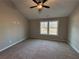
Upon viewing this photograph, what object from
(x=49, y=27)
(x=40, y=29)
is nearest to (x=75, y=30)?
(x=49, y=27)

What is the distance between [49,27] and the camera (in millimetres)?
6207

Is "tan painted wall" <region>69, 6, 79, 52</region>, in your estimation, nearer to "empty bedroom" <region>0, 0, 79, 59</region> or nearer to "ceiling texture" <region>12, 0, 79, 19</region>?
"empty bedroom" <region>0, 0, 79, 59</region>

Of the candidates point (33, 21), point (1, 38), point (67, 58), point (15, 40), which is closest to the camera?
point (67, 58)

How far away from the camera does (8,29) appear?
415 cm

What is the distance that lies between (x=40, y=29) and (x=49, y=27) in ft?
2.82

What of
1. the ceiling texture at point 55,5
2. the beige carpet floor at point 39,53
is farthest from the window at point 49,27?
the beige carpet floor at point 39,53

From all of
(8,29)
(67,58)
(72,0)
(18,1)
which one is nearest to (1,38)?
(8,29)

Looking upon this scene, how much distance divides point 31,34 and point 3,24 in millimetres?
3387

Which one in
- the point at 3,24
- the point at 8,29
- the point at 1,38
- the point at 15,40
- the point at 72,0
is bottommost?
the point at 15,40

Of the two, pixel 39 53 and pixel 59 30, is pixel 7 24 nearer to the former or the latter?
pixel 39 53

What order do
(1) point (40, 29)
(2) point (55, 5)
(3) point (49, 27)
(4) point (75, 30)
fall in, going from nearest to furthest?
(4) point (75, 30)
(2) point (55, 5)
(3) point (49, 27)
(1) point (40, 29)

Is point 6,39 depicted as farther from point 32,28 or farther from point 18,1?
point 32,28

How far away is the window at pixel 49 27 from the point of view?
599 cm

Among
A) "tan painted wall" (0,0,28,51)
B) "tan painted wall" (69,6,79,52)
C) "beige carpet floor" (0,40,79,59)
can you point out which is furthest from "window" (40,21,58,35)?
"tan painted wall" (0,0,28,51)
